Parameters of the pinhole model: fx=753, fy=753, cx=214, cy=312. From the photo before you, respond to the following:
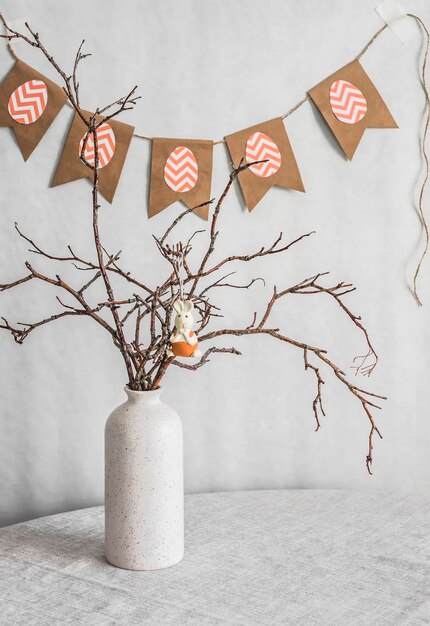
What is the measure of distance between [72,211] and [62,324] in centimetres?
24

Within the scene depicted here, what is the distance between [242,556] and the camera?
1294 mm

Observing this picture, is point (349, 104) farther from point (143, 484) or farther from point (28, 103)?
point (143, 484)

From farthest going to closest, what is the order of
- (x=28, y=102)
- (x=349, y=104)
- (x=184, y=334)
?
(x=349, y=104), (x=28, y=102), (x=184, y=334)

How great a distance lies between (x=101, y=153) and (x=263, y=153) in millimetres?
350

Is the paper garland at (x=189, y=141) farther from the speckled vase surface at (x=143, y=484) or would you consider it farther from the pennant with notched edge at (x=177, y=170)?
the speckled vase surface at (x=143, y=484)

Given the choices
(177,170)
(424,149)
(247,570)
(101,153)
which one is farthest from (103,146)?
(247,570)

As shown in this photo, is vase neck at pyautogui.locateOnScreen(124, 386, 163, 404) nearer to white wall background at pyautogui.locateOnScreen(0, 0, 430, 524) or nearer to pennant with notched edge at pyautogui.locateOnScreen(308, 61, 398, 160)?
white wall background at pyautogui.locateOnScreen(0, 0, 430, 524)

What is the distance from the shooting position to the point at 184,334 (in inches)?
45.5

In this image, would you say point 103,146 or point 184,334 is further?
point 103,146

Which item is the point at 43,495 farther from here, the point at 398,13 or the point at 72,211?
the point at 398,13

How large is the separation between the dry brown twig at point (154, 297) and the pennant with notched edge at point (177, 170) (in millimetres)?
52

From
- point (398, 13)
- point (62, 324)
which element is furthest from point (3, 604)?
point (398, 13)

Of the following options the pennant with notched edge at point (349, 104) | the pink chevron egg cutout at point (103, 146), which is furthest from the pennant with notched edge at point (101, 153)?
the pennant with notched edge at point (349, 104)

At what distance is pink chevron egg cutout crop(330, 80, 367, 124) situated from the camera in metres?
1.66
